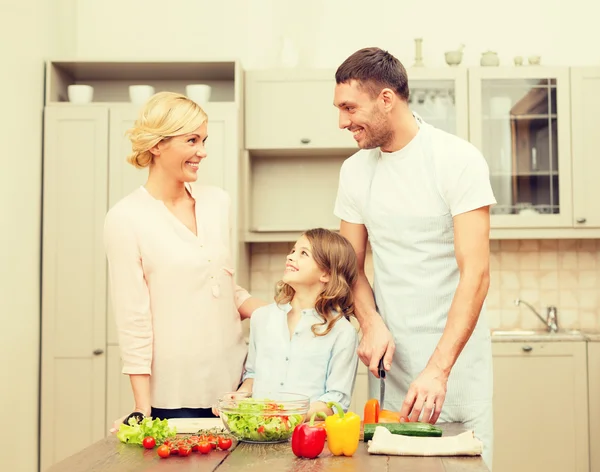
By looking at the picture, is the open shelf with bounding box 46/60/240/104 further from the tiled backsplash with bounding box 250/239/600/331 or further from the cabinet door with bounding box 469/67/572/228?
the tiled backsplash with bounding box 250/239/600/331

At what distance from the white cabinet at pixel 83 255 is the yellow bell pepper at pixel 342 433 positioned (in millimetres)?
2366

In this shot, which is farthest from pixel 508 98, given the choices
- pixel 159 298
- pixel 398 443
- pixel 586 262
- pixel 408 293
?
pixel 398 443

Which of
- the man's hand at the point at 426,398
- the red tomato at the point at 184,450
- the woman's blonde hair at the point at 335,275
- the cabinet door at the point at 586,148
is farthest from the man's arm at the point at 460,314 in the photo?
the cabinet door at the point at 586,148

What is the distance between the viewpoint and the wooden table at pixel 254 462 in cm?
153

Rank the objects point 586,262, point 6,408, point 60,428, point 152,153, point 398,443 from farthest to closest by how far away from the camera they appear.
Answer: point 586,262, point 60,428, point 6,408, point 152,153, point 398,443

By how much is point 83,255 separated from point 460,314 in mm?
2449

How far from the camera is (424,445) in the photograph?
164 cm

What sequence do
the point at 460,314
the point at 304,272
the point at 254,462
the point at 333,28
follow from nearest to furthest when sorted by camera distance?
the point at 254,462 → the point at 460,314 → the point at 304,272 → the point at 333,28

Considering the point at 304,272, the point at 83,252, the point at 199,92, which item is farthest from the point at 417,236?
the point at 83,252

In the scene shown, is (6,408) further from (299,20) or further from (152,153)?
(299,20)

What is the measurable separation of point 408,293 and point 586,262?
2.59 m

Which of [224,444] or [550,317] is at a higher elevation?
[550,317]

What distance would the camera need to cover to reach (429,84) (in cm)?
410

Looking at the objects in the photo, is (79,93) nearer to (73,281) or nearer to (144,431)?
(73,281)
